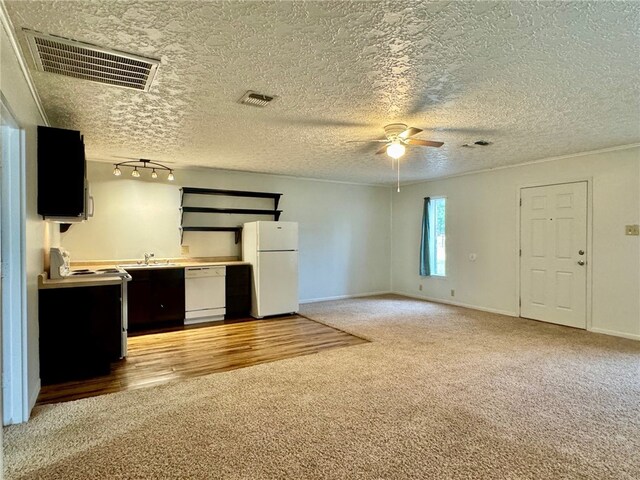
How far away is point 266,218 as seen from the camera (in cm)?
661

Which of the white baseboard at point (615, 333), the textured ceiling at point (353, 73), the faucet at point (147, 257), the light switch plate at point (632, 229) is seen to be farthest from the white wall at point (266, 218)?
the light switch plate at point (632, 229)

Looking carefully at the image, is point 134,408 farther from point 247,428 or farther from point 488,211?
point 488,211

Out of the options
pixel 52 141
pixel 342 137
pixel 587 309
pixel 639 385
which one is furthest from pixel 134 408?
pixel 587 309

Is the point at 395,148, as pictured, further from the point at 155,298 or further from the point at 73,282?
the point at 155,298

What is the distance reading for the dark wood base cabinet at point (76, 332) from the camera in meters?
3.10

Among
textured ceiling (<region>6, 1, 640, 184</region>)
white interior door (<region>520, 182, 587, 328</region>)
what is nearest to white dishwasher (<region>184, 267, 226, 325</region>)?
textured ceiling (<region>6, 1, 640, 184</region>)

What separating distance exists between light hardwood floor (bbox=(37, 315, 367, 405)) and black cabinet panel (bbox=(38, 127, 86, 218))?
1497 mm

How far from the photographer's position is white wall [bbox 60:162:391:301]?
5.28 meters

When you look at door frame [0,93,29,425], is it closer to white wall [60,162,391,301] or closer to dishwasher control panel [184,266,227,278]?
dishwasher control panel [184,266,227,278]

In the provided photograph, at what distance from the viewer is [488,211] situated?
6008mm

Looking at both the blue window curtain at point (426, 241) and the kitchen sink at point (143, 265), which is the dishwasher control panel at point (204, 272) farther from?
the blue window curtain at point (426, 241)

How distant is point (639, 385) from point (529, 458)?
1820mm

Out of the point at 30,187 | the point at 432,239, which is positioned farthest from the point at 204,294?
the point at 432,239

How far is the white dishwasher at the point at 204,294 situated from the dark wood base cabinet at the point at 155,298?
0.32 ft
